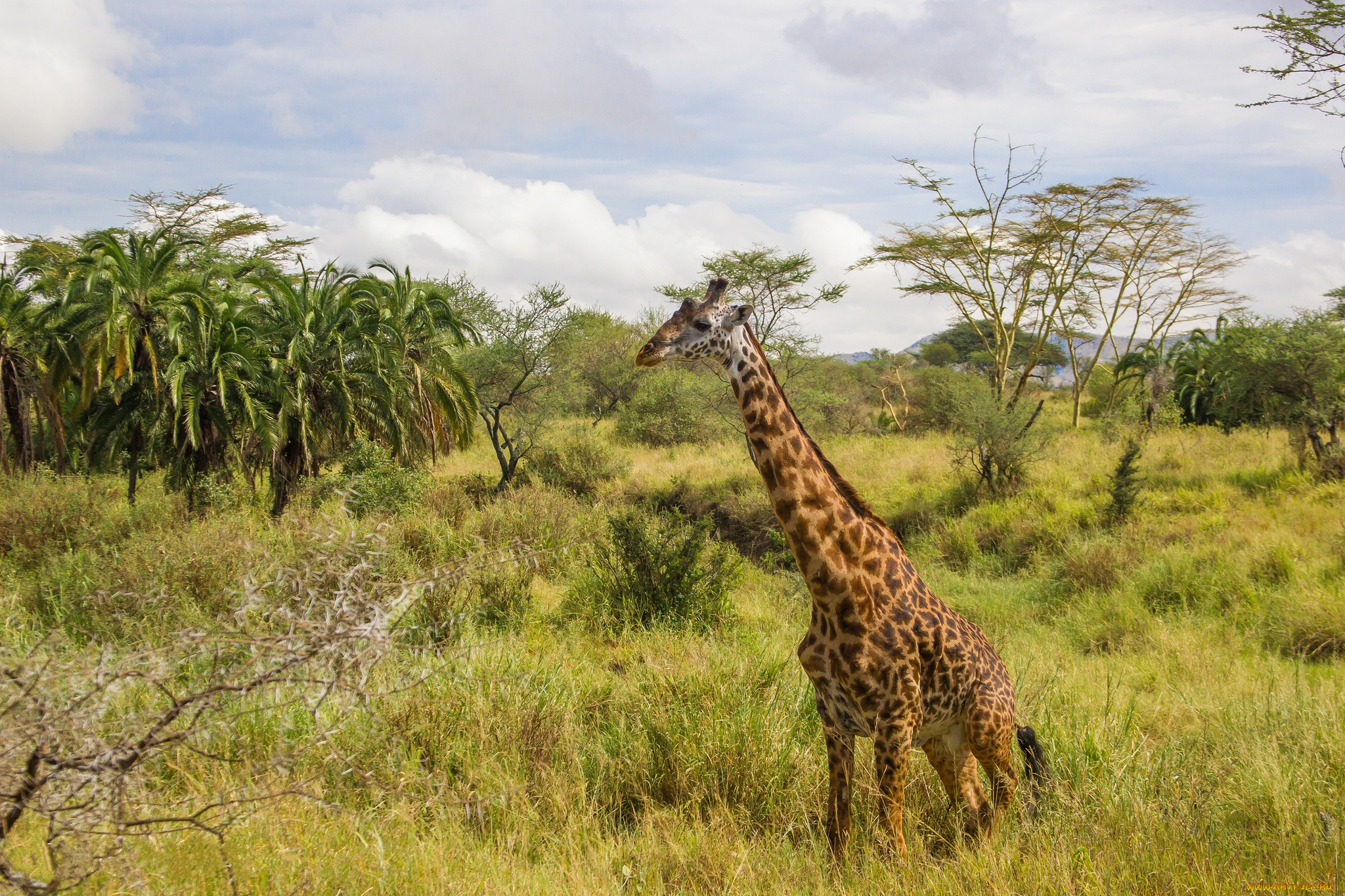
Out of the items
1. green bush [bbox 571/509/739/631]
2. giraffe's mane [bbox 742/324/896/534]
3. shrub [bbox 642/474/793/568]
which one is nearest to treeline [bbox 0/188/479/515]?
shrub [bbox 642/474/793/568]

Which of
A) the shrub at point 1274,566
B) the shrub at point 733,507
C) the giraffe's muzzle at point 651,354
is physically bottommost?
the shrub at point 733,507

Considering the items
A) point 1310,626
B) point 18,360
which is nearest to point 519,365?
point 18,360

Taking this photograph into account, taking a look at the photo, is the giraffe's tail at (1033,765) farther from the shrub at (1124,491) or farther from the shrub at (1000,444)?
the shrub at (1000,444)

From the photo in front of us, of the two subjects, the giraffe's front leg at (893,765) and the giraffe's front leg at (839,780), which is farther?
the giraffe's front leg at (839,780)

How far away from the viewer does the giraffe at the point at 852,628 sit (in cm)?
319

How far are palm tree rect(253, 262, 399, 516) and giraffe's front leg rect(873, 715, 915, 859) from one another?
38.7ft

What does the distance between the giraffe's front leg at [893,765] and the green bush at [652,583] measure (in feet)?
14.2

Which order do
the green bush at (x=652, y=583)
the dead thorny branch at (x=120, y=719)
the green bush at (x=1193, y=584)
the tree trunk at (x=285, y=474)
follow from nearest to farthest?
the dead thorny branch at (x=120, y=719)
the green bush at (x=652, y=583)
the green bush at (x=1193, y=584)
the tree trunk at (x=285, y=474)

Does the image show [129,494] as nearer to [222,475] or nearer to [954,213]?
[222,475]

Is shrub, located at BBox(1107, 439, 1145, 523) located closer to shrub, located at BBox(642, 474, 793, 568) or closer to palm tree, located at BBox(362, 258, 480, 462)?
shrub, located at BBox(642, 474, 793, 568)

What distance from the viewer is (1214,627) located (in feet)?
26.0

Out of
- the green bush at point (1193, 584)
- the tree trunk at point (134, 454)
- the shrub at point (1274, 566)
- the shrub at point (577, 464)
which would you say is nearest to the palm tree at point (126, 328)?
the tree trunk at point (134, 454)

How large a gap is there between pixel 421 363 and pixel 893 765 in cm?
1381

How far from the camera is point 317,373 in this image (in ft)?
45.6
